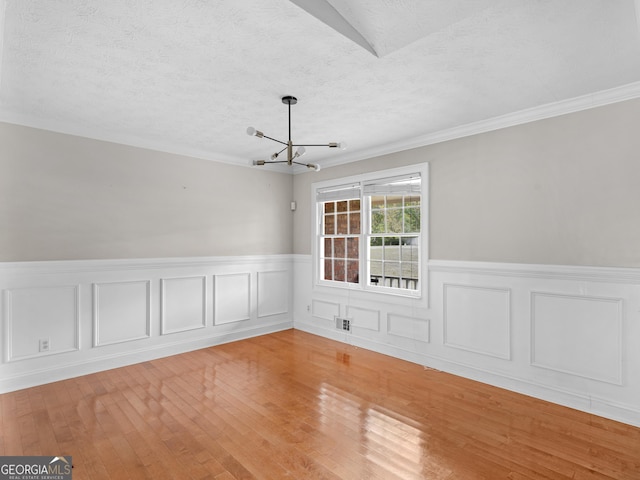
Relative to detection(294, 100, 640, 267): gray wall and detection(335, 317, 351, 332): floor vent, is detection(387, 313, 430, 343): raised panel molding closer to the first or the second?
detection(335, 317, 351, 332): floor vent

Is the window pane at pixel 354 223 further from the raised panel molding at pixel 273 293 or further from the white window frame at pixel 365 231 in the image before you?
the raised panel molding at pixel 273 293

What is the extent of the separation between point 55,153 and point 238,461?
355 cm

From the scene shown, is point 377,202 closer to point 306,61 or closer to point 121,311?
point 306,61

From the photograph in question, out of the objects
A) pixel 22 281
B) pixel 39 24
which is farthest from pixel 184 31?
pixel 22 281

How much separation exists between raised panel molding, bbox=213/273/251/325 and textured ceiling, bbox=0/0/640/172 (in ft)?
7.27

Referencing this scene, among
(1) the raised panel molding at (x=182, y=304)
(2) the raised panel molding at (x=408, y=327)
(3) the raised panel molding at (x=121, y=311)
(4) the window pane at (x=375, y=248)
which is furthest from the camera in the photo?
(4) the window pane at (x=375, y=248)

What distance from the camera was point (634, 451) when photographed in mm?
2496

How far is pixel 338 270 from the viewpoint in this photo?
17.8 ft

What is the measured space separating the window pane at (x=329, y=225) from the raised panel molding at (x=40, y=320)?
3295mm

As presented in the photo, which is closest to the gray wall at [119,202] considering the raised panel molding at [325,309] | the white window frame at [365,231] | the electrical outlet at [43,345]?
the white window frame at [365,231]

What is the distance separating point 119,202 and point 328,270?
2985 mm

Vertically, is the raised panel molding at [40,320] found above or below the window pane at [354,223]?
below

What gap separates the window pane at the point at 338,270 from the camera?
537 centimetres

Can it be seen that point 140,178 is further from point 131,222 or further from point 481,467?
point 481,467
